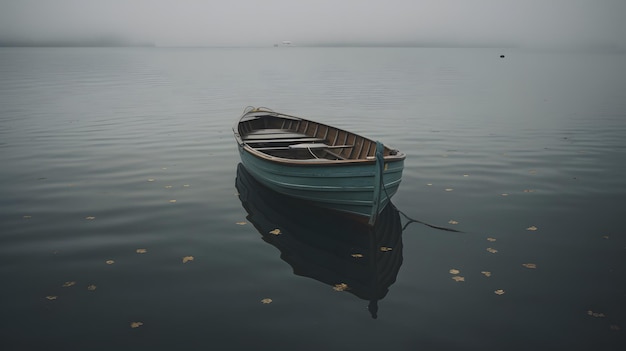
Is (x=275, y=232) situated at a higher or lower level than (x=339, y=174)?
lower

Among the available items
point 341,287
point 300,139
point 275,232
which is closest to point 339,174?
point 275,232

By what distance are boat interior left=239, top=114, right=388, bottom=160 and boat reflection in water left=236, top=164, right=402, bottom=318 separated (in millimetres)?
2005

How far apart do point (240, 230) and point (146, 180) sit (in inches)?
241

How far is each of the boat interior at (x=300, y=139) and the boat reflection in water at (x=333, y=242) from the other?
78.9 inches

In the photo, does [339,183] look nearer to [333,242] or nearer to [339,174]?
[339,174]

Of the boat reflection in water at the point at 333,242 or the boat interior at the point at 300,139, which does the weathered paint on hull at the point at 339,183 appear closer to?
the boat reflection in water at the point at 333,242

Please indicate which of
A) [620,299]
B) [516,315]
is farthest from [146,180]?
[620,299]

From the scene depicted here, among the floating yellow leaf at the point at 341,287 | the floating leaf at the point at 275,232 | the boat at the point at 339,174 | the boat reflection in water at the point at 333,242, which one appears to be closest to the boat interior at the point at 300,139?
the boat at the point at 339,174

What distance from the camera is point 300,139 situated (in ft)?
60.4

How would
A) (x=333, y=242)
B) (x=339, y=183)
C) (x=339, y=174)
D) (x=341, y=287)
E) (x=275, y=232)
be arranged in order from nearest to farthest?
(x=341, y=287)
(x=333, y=242)
(x=339, y=174)
(x=339, y=183)
(x=275, y=232)

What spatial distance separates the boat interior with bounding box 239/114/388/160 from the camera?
51.9 ft

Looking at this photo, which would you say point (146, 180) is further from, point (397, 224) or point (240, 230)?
point (397, 224)

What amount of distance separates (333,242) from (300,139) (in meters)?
7.47

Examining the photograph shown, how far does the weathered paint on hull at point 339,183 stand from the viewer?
11.9m
